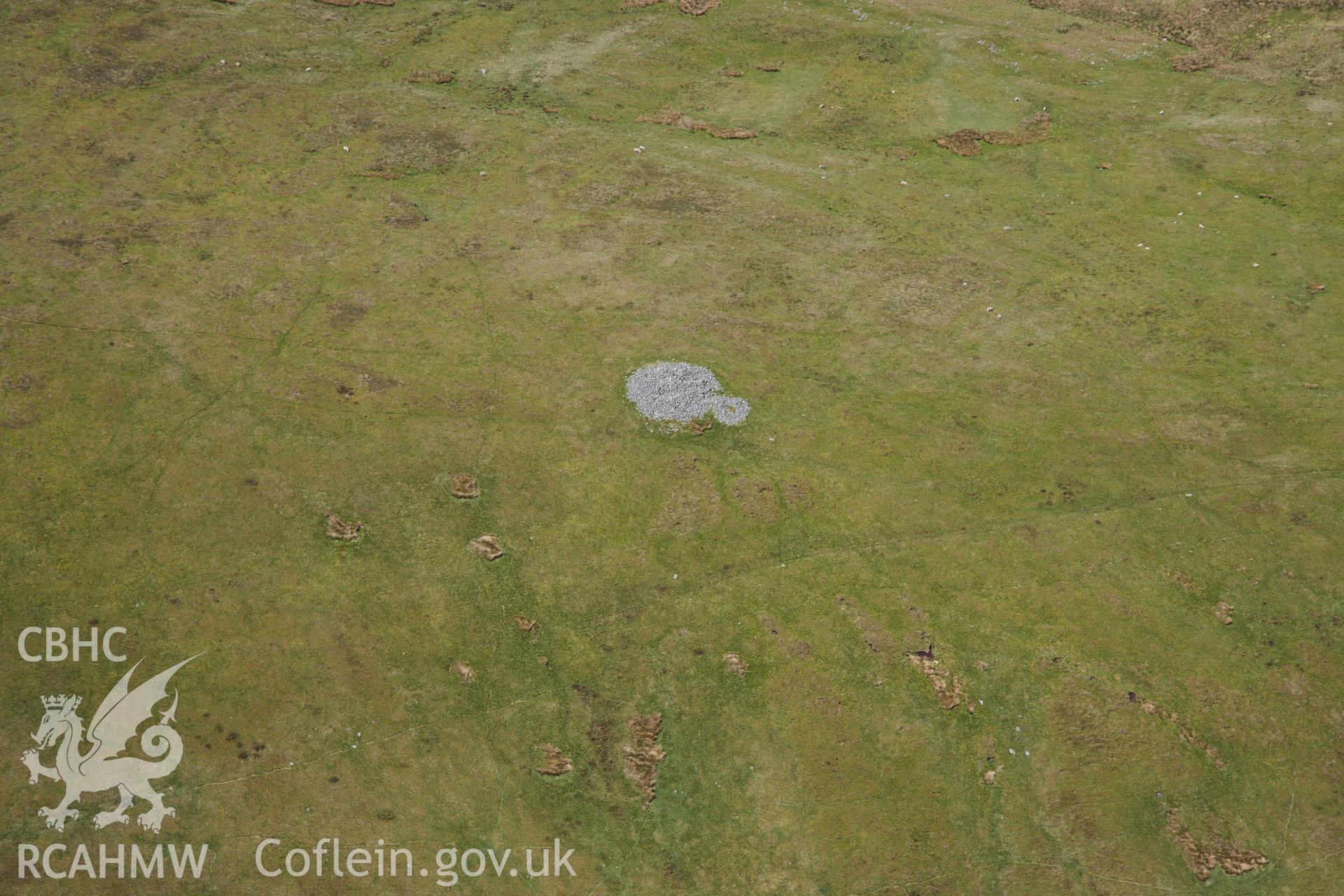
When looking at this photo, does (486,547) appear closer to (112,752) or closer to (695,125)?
(112,752)

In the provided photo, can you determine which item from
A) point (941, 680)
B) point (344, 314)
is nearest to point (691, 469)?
point (941, 680)

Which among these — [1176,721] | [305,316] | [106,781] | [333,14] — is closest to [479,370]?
[305,316]

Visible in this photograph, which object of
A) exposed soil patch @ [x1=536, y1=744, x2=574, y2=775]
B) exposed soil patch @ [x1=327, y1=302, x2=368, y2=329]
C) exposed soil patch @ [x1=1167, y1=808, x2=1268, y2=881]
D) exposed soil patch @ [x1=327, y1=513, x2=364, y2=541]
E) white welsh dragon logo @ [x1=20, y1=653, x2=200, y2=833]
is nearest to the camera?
white welsh dragon logo @ [x1=20, y1=653, x2=200, y2=833]

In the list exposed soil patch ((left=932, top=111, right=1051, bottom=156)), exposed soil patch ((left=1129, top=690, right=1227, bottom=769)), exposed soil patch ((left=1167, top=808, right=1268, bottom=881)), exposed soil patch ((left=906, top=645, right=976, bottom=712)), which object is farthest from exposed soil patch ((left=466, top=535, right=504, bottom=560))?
exposed soil patch ((left=932, top=111, right=1051, bottom=156))

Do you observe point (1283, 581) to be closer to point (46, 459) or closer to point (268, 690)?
point (268, 690)

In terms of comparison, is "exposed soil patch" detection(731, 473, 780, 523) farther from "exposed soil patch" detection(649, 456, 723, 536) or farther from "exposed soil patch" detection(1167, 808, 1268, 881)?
"exposed soil patch" detection(1167, 808, 1268, 881)

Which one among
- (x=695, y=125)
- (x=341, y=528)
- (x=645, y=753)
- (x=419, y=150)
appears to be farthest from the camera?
(x=695, y=125)

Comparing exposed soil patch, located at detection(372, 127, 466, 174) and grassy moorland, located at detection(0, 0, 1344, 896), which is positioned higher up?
exposed soil patch, located at detection(372, 127, 466, 174)
